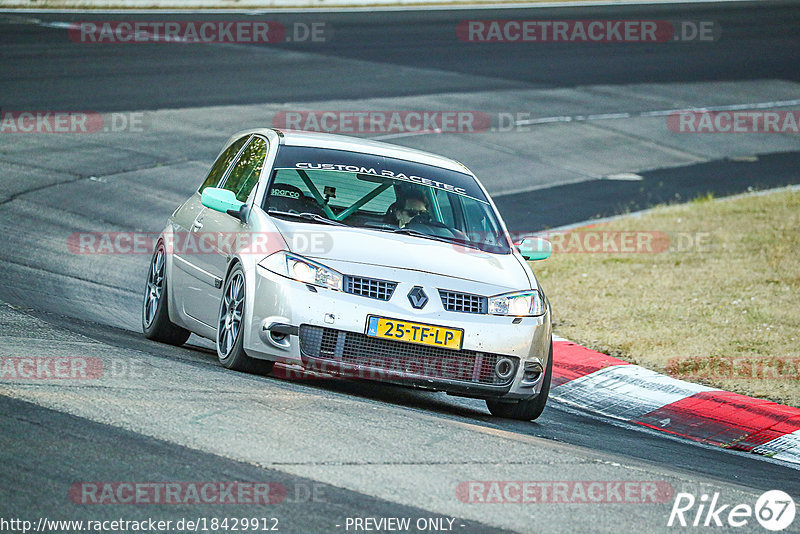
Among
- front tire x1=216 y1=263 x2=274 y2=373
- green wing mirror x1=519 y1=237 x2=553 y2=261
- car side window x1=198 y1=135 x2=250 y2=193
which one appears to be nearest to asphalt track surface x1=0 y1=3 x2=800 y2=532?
front tire x1=216 y1=263 x2=274 y2=373

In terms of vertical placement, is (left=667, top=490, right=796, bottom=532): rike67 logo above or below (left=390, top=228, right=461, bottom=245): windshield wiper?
below

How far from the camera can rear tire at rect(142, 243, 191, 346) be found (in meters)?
9.07

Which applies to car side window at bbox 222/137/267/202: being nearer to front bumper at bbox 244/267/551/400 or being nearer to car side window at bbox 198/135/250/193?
car side window at bbox 198/135/250/193

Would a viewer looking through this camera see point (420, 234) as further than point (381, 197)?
No

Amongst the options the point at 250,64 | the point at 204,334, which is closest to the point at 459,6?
the point at 250,64

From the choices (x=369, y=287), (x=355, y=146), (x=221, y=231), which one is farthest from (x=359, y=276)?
(x=355, y=146)

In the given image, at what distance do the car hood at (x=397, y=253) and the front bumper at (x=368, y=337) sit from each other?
0.12 m

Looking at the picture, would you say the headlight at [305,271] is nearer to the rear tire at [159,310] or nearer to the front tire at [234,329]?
the front tire at [234,329]

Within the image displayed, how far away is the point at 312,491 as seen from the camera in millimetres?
5262

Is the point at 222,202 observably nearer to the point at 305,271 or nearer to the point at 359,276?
the point at 305,271

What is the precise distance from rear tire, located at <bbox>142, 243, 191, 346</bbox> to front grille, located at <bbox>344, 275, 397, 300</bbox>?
2233 millimetres

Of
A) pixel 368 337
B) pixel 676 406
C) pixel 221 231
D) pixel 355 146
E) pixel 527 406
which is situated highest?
pixel 355 146

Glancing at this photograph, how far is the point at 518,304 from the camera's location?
764 centimetres

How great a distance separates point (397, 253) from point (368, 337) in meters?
0.64
